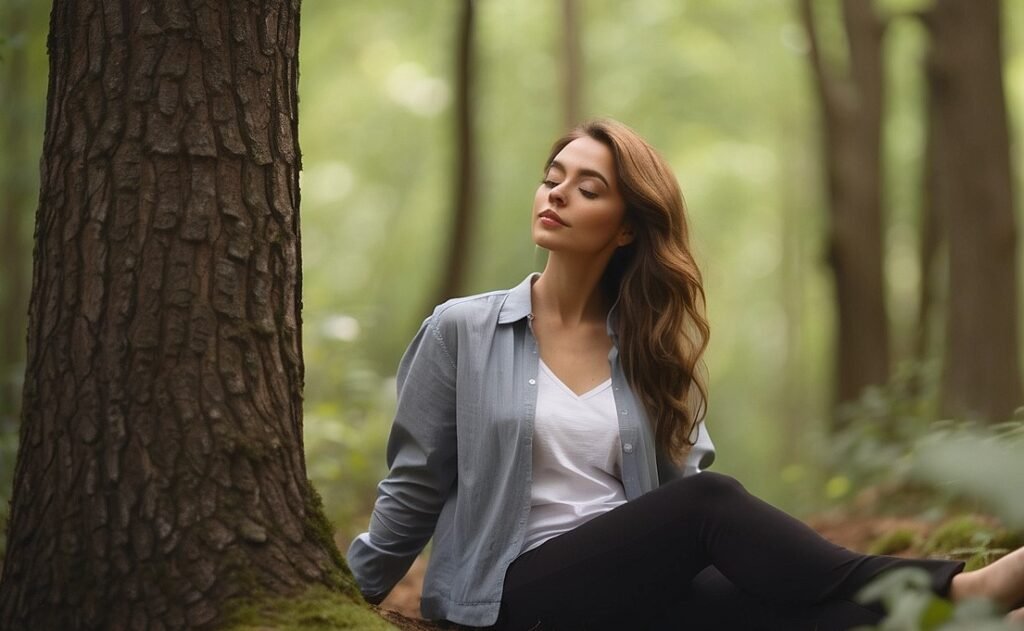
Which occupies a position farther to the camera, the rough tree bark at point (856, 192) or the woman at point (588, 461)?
the rough tree bark at point (856, 192)

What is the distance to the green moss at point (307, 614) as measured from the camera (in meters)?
2.65

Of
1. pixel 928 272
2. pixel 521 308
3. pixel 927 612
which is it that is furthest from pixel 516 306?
pixel 928 272

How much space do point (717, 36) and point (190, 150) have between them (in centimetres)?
1251

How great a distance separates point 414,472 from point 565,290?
2.64 feet

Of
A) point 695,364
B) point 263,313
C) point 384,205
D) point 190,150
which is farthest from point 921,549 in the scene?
point 384,205

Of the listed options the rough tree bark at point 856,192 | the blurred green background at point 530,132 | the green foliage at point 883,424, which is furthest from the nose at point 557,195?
the rough tree bark at point 856,192

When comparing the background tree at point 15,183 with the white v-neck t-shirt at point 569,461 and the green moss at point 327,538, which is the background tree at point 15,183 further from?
the green moss at point 327,538

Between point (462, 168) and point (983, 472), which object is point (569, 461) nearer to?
point (983, 472)

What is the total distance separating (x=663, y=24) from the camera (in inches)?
571

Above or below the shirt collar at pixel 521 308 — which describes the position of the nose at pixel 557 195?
above

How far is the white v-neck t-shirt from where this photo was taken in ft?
11.6

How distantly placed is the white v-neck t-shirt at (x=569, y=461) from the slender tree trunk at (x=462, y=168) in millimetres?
6595

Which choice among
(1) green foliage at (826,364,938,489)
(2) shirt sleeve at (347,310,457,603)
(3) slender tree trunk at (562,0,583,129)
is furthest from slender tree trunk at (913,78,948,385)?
(2) shirt sleeve at (347,310,457,603)

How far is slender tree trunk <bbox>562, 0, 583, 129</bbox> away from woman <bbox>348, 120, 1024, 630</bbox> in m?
8.24
